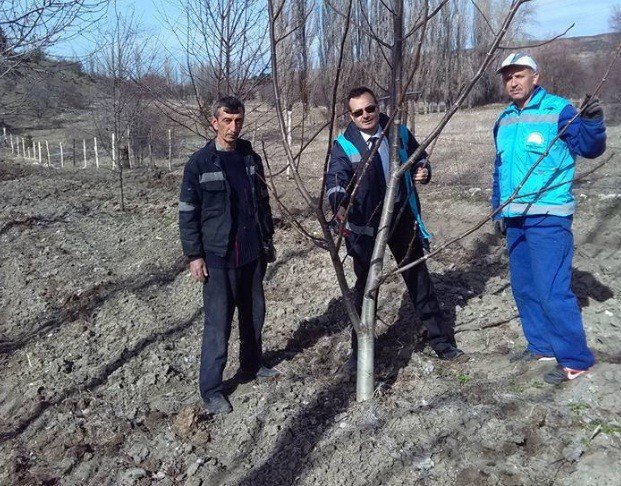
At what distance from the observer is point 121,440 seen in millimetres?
3643

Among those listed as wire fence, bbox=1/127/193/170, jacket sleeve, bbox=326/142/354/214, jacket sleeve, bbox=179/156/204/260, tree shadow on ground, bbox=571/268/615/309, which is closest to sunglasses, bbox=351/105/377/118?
jacket sleeve, bbox=326/142/354/214

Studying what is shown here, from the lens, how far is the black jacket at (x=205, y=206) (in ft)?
11.4

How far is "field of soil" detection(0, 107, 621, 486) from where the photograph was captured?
2.82 m

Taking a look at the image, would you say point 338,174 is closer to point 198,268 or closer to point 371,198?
point 371,198

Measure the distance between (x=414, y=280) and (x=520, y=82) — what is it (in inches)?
50.4

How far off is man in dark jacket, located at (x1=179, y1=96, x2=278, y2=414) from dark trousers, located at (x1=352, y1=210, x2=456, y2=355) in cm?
66

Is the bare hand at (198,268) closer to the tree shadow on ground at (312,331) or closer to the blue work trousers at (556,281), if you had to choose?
the tree shadow on ground at (312,331)

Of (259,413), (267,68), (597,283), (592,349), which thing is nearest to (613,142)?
(267,68)

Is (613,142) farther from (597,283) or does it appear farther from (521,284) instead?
(521,284)

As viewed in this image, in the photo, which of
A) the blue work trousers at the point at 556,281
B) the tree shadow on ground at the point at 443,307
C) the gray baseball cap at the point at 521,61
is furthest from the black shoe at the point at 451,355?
the gray baseball cap at the point at 521,61

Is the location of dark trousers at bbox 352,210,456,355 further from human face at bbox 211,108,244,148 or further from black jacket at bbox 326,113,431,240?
human face at bbox 211,108,244,148

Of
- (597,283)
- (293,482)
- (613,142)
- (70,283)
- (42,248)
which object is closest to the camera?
(293,482)

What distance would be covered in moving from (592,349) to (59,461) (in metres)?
3.16

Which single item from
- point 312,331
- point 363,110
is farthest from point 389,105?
point 312,331
